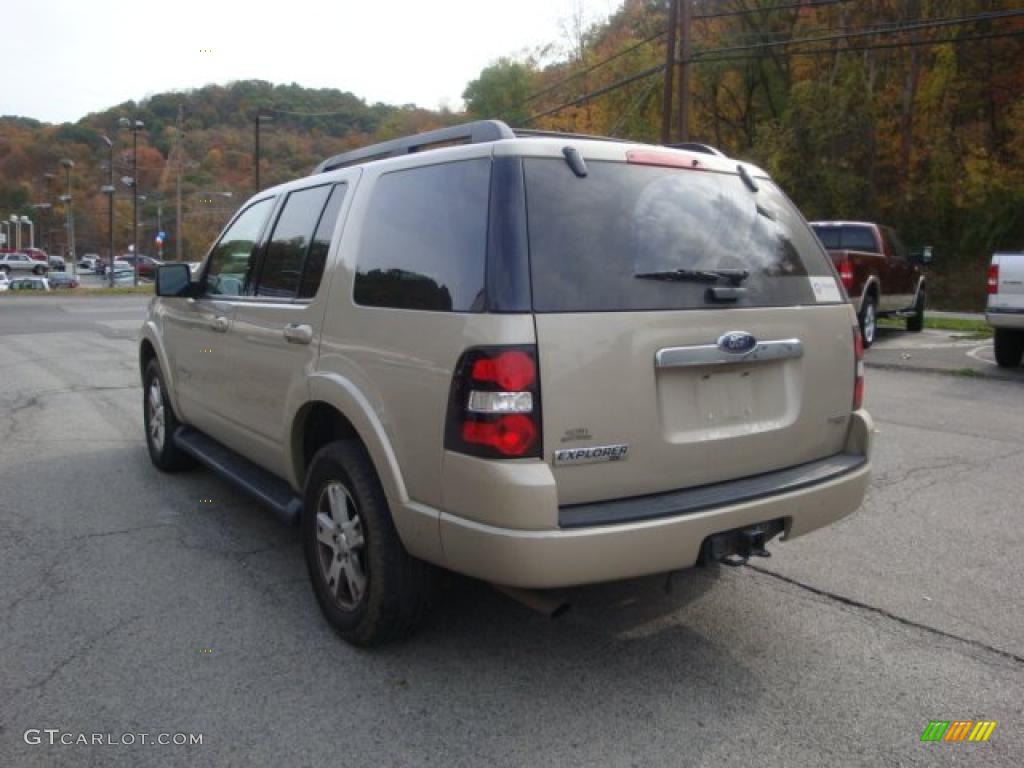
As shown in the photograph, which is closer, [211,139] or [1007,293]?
[1007,293]

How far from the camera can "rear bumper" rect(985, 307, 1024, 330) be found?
1046 cm

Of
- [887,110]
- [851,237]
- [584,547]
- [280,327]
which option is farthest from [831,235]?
[887,110]

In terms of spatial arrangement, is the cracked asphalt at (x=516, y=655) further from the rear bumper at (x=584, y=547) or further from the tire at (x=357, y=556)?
the rear bumper at (x=584, y=547)

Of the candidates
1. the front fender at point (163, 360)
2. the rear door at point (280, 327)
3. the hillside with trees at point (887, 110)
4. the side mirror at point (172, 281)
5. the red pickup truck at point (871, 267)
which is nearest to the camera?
the rear door at point (280, 327)

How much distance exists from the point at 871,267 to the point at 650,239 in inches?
441

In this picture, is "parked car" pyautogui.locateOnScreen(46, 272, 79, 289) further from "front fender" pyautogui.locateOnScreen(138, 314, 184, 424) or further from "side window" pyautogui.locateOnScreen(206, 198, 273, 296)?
"side window" pyautogui.locateOnScreen(206, 198, 273, 296)

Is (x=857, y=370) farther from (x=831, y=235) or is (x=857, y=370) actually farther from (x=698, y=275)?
(x=831, y=235)

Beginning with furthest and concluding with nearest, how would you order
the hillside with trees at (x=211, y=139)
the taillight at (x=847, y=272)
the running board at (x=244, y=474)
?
1. the hillside with trees at (x=211, y=139)
2. the taillight at (x=847, y=272)
3. the running board at (x=244, y=474)

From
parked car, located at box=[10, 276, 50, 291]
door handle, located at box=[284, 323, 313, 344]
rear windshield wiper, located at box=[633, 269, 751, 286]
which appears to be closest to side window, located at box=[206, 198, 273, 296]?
door handle, located at box=[284, 323, 313, 344]

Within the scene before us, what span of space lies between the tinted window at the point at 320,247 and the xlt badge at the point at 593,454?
62.3 inches

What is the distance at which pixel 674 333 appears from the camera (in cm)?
304

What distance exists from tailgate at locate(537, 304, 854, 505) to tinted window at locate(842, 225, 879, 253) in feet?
36.5

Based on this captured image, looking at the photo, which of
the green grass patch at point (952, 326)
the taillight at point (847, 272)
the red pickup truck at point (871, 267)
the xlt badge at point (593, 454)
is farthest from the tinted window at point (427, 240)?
the green grass patch at point (952, 326)

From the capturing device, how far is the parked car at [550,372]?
9.20 ft
